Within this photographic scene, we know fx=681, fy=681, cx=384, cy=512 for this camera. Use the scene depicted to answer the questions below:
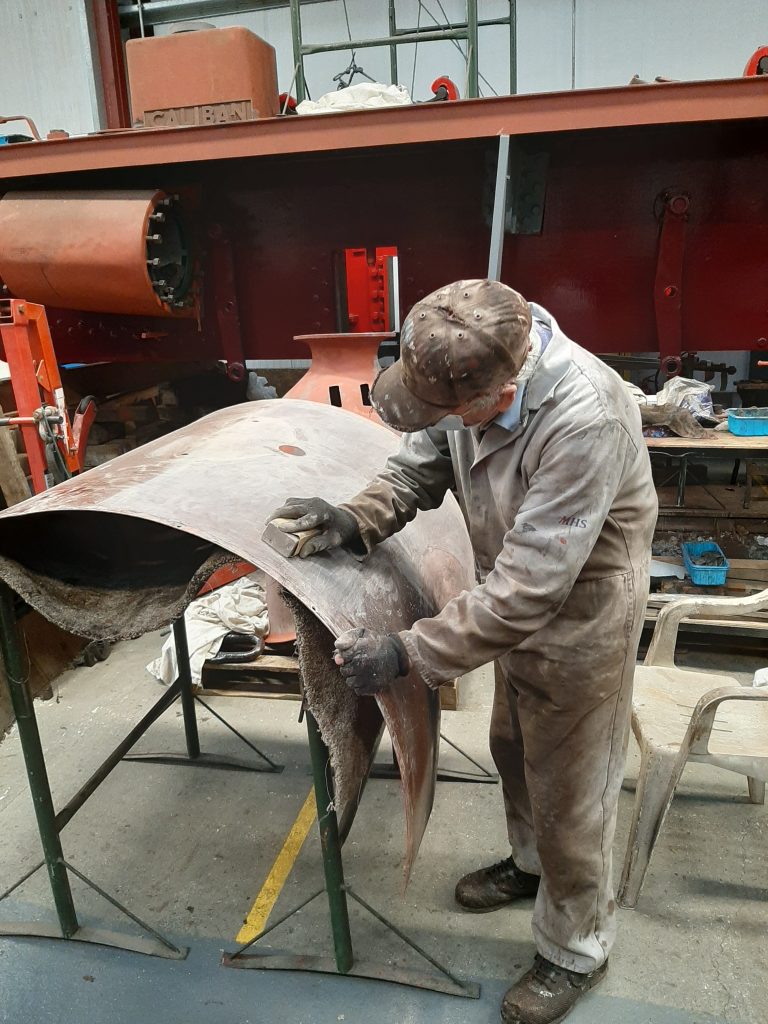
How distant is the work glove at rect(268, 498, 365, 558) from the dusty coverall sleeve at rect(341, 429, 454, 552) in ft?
0.35

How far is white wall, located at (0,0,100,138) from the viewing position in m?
7.24

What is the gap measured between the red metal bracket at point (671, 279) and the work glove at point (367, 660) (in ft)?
9.30

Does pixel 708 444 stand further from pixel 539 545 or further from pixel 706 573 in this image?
pixel 539 545

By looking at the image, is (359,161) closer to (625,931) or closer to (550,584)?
(550,584)

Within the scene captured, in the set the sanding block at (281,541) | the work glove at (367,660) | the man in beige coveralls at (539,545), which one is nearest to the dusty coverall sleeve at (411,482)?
the man in beige coveralls at (539,545)

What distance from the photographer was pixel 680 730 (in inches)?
88.5

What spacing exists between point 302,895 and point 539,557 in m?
1.70

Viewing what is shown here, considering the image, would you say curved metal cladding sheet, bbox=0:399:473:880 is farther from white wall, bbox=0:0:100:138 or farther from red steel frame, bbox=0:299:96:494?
white wall, bbox=0:0:100:138

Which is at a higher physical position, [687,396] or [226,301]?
[226,301]

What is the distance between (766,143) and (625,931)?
137 inches

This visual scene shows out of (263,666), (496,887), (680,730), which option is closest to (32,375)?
(263,666)

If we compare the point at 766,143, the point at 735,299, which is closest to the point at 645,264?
the point at 735,299

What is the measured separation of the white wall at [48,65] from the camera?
724 centimetres

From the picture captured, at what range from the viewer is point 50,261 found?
11.3 feet
